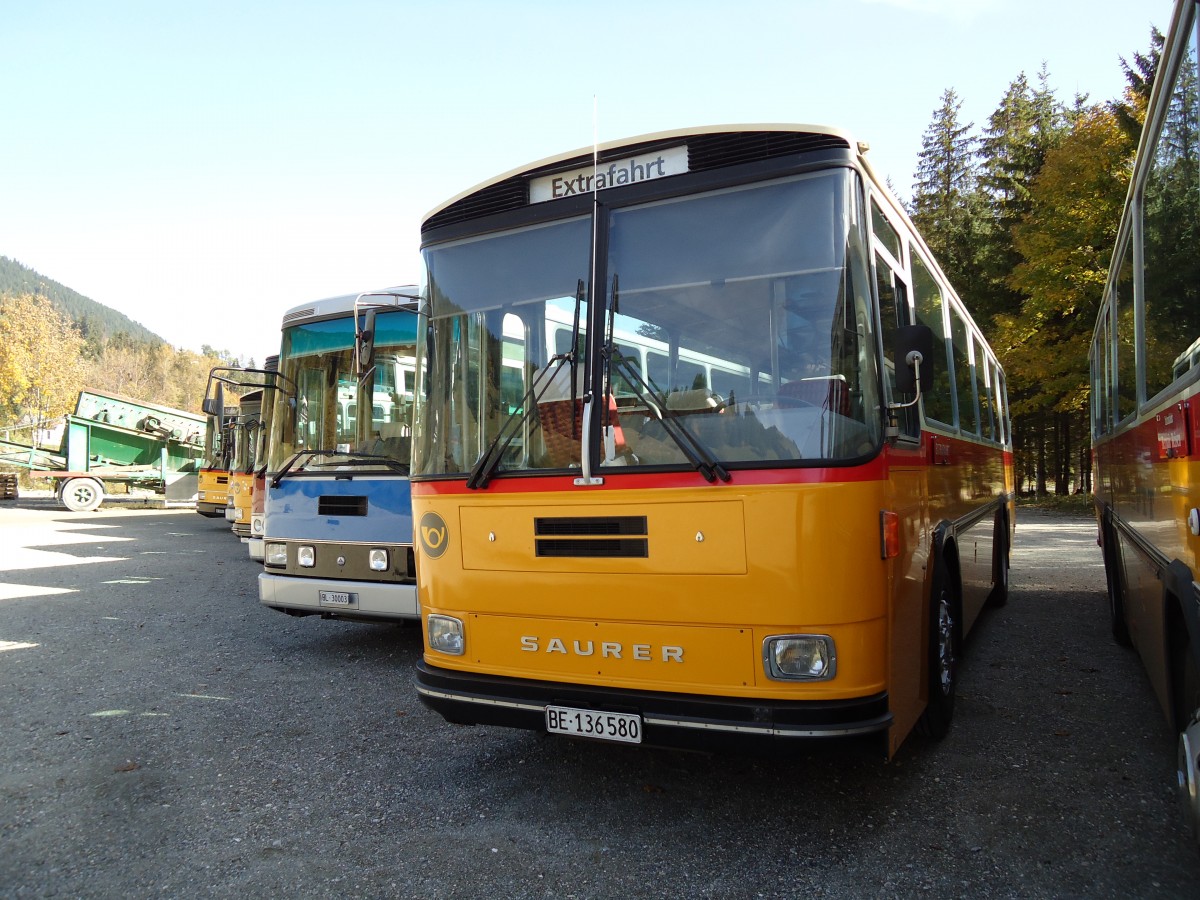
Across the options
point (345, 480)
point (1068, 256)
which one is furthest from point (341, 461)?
point (1068, 256)

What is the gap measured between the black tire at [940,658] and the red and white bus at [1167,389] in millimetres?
989

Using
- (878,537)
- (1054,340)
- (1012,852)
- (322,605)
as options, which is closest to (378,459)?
(322,605)

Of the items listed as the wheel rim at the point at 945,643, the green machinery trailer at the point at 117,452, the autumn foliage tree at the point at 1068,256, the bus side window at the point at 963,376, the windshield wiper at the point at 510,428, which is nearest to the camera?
the windshield wiper at the point at 510,428

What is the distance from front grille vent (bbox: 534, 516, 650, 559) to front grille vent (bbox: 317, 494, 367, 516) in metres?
3.39

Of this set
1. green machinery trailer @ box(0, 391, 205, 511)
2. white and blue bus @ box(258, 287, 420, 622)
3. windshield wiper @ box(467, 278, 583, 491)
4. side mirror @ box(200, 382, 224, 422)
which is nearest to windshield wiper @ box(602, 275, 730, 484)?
windshield wiper @ box(467, 278, 583, 491)

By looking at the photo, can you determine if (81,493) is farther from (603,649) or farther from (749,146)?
(749,146)

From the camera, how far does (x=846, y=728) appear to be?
3402mm

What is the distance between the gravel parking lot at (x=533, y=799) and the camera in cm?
342

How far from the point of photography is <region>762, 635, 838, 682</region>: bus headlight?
3441 mm

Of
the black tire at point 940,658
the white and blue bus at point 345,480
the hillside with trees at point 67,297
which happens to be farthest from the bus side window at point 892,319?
the hillside with trees at point 67,297

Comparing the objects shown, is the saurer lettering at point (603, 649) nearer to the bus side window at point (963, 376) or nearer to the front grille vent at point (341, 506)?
the front grille vent at point (341, 506)

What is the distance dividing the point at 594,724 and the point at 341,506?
393cm

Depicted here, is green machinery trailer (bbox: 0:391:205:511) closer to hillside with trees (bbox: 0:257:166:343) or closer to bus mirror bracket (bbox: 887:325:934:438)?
bus mirror bracket (bbox: 887:325:934:438)

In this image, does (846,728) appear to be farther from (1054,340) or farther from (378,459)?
(1054,340)
